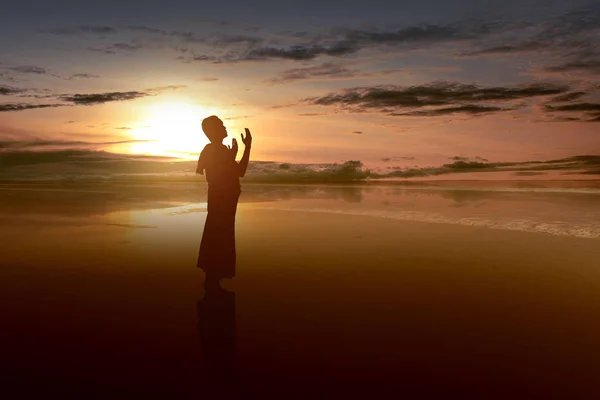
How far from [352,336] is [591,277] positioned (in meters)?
6.41

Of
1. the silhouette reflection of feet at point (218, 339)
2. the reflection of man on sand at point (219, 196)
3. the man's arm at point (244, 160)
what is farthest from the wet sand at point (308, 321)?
the man's arm at point (244, 160)

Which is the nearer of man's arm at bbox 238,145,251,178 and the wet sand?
the wet sand

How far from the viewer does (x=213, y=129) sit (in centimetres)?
940

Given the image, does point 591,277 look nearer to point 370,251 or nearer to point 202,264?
point 370,251

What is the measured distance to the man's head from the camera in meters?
9.38

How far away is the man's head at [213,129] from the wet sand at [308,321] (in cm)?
270

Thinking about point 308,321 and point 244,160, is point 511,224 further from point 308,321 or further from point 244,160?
point 308,321

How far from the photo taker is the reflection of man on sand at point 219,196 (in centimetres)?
935

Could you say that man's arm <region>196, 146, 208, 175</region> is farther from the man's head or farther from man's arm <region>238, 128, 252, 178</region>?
man's arm <region>238, 128, 252, 178</region>

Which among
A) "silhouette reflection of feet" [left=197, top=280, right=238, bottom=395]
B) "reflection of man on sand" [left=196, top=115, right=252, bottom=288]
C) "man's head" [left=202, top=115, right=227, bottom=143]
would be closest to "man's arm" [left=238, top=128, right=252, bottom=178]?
"reflection of man on sand" [left=196, top=115, right=252, bottom=288]

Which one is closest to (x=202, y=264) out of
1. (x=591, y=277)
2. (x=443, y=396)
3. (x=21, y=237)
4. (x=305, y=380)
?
(x=305, y=380)

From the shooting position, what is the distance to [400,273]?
34.6 feet

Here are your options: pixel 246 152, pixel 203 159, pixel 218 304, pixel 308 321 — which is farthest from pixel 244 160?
pixel 308 321

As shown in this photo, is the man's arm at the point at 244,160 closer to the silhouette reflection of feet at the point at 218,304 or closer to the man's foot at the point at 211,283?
the silhouette reflection of feet at the point at 218,304
